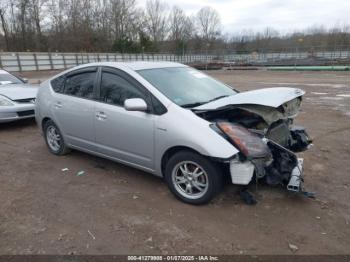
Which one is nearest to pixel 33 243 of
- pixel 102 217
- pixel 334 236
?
pixel 102 217

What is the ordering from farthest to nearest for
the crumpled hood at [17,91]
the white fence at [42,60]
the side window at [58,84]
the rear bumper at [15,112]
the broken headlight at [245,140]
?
the white fence at [42,60] → the crumpled hood at [17,91] → the rear bumper at [15,112] → the side window at [58,84] → the broken headlight at [245,140]

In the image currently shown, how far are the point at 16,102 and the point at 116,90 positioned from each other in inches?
170

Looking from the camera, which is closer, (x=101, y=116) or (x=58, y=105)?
(x=101, y=116)

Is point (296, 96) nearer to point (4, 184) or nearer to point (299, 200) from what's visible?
point (299, 200)

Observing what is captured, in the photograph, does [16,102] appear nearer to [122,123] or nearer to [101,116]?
[101,116]

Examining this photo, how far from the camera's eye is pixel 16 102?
7.16m

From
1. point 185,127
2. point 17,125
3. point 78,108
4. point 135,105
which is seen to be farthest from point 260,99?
point 17,125

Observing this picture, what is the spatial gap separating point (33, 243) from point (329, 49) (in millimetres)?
44138

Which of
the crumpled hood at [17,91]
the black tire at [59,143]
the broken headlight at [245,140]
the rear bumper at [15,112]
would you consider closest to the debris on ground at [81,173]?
the black tire at [59,143]

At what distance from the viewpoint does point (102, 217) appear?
10.7ft

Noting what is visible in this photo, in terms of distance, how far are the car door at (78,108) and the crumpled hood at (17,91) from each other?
9.74 feet

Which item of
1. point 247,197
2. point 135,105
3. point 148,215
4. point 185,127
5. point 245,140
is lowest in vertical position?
point 148,215

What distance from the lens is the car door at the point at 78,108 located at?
4.38m

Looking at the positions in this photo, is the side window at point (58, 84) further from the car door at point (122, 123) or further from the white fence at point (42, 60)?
the white fence at point (42, 60)
